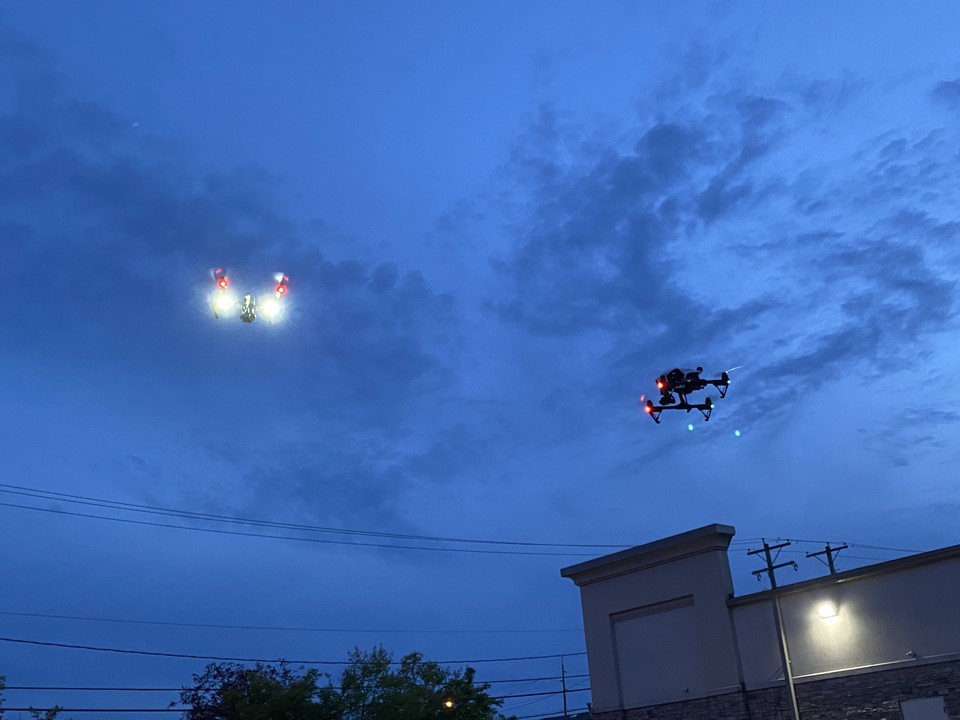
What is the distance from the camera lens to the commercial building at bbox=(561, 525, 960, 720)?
78.9 ft

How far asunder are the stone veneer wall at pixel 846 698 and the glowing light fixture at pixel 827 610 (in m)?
1.64

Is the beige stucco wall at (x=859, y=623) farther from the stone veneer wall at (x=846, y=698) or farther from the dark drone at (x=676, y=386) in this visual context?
the dark drone at (x=676, y=386)

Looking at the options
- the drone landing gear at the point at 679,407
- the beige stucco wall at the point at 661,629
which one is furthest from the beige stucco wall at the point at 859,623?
the drone landing gear at the point at 679,407

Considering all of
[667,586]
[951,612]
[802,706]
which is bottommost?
[802,706]

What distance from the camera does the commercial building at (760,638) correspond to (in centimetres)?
2406

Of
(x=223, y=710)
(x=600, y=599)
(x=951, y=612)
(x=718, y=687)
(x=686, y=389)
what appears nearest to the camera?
(x=686, y=389)

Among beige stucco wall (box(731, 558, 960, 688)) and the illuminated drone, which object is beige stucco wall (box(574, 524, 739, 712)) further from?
the illuminated drone

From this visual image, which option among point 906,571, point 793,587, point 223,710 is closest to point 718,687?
point 793,587

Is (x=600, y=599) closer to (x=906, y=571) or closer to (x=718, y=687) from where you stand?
(x=718, y=687)

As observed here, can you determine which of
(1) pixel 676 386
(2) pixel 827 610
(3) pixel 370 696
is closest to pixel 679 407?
(1) pixel 676 386

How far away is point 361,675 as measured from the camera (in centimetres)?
3962

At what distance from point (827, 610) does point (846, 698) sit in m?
2.32

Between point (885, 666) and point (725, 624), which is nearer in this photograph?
point (885, 666)

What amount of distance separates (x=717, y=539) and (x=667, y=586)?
2418 millimetres
